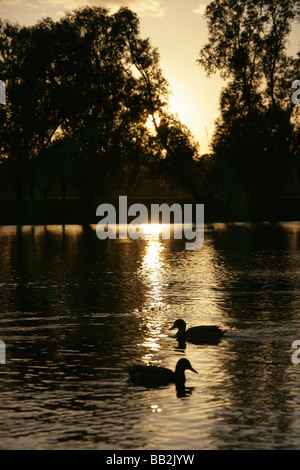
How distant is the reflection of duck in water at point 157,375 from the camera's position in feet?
52.6

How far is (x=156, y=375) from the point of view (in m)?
16.2

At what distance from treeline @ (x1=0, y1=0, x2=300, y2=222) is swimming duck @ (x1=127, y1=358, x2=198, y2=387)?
73789 mm

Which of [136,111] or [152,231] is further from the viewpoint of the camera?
[136,111]

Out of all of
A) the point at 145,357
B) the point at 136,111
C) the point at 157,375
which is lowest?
the point at 145,357

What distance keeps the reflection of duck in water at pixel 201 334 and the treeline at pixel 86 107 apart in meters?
73.9

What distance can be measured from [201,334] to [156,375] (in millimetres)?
4496

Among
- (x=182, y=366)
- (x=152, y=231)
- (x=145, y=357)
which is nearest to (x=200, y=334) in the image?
(x=145, y=357)

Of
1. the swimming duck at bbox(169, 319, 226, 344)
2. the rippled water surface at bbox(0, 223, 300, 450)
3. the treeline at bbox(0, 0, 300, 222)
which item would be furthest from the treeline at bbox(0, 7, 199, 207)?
the swimming duck at bbox(169, 319, 226, 344)

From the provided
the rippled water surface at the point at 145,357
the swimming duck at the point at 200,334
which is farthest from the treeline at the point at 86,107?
the swimming duck at the point at 200,334

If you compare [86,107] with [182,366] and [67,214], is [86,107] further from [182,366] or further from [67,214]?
[182,366]

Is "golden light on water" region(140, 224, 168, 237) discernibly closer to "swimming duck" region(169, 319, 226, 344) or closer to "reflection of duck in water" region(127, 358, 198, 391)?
"swimming duck" region(169, 319, 226, 344)

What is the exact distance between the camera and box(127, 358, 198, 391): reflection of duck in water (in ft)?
52.6

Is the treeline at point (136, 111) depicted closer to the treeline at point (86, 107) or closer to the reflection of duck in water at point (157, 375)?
the treeline at point (86, 107)
